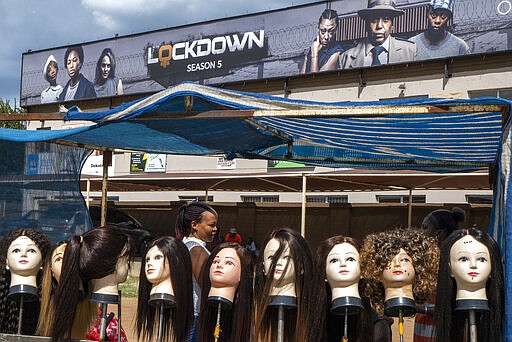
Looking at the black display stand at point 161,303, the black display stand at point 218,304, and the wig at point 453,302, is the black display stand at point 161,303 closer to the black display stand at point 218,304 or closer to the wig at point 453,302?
the black display stand at point 218,304

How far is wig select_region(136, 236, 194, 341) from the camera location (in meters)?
3.25

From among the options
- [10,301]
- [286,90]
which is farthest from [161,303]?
[286,90]

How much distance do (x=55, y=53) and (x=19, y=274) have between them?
20757 millimetres

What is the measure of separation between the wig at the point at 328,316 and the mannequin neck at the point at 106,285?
3.33 feet

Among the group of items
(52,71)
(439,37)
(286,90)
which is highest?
(52,71)

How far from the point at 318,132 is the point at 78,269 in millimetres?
1746

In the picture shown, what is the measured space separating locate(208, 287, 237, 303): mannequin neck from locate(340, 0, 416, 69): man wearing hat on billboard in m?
13.7

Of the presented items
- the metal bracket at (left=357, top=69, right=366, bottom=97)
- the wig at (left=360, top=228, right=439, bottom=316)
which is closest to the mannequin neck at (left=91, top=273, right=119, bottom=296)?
the wig at (left=360, top=228, right=439, bottom=316)

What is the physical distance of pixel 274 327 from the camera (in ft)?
10.3

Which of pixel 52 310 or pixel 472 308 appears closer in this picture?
pixel 472 308

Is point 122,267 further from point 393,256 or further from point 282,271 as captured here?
point 393,256

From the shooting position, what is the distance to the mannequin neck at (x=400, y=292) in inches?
116

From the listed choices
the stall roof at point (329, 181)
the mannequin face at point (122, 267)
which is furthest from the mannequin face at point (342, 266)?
the stall roof at point (329, 181)

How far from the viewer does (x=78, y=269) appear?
338cm
